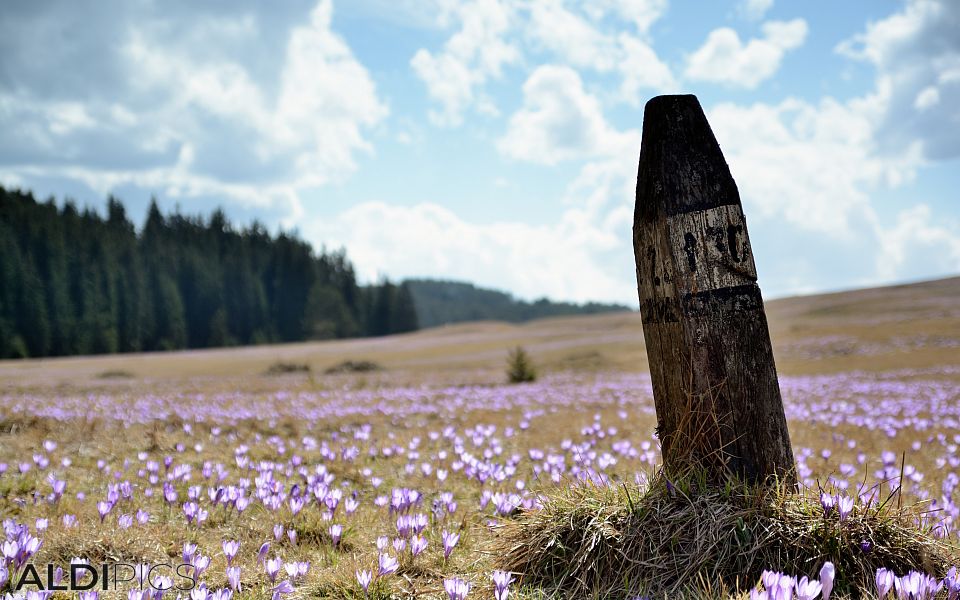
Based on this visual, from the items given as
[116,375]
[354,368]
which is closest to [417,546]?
[354,368]

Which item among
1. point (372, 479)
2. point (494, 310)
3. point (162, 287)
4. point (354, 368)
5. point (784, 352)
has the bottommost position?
point (784, 352)

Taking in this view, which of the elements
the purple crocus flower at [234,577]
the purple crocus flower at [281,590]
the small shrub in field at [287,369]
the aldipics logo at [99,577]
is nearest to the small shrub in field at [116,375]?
the small shrub in field at [287,369]

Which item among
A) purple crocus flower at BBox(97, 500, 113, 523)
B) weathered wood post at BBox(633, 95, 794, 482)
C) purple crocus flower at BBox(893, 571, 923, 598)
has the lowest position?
purple crocus flower at BBox(893, 571, 923, 598)

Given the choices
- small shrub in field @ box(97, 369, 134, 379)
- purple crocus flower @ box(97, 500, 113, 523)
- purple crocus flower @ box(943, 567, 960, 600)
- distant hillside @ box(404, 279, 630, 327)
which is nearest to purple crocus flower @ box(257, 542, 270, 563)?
purple crocus flower @ box(97, 500, 113, 523)

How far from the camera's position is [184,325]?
267ft

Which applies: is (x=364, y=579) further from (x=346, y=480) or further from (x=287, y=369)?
(x=287, y=369)

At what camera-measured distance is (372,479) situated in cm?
485

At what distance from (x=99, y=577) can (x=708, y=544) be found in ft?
9.62

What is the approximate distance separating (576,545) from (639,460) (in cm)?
319

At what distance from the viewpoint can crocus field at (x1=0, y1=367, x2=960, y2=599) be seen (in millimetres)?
2994

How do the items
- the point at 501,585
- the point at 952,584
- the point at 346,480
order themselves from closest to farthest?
1. the point at 952,584
2. the point at 501,585
3. the point at 346,480

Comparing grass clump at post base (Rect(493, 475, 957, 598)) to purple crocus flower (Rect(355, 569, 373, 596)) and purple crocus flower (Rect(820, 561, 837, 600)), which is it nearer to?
purple crocus flower (Rect(820, 561, 837, 600))

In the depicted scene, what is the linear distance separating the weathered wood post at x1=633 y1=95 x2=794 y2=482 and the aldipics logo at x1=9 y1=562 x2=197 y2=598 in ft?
8.30

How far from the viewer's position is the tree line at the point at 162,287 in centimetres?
6706
